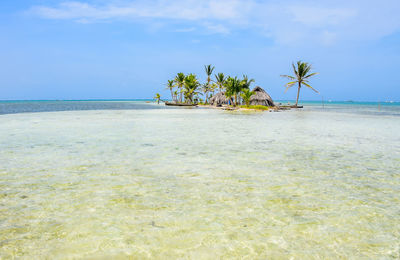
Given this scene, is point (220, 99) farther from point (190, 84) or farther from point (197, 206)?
point (197, 206)

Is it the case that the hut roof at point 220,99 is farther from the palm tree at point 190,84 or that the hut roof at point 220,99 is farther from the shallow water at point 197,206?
the shallow water at point 197,206

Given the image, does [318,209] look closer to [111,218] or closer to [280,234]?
[280,234]

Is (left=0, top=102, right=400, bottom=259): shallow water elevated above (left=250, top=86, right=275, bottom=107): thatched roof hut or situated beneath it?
situated beneath

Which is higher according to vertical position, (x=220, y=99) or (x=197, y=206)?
(x=220, y=99)

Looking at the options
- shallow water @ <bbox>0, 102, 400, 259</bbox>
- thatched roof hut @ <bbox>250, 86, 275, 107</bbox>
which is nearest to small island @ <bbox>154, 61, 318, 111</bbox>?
thatched roof hut @ <bbox>250, 86, 275, 107</bbox>

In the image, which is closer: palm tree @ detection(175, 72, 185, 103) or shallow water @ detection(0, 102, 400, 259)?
shallow water @ detection(0, 102, 400, 259)

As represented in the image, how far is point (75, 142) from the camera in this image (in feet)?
38.6

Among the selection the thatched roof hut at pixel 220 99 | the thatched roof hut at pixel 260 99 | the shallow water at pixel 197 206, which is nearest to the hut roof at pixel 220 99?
the thatched roof hut at pixel 220 99

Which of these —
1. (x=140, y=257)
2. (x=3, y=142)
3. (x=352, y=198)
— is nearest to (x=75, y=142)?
(x=3, y=142)

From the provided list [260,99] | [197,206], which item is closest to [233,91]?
[260,99]

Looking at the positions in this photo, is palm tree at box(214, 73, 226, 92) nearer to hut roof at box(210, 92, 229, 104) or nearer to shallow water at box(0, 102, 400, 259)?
hut roof at box(210, 92, 229, 104)

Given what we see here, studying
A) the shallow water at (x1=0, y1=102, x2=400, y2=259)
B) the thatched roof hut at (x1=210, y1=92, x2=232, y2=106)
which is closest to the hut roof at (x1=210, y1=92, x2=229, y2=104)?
the thatched roof hut at (x1=210, y1=92, x2=232, y2=106)

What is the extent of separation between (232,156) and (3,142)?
386 inches

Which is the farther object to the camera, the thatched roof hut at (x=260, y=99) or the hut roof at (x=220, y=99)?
the hut roof at (x=220, y=99)
